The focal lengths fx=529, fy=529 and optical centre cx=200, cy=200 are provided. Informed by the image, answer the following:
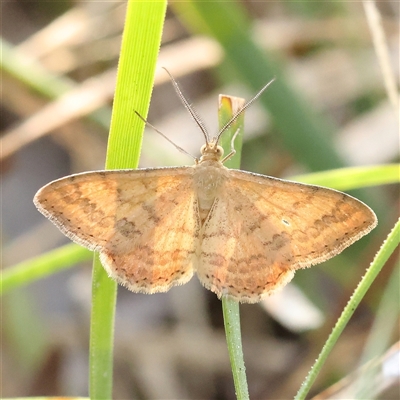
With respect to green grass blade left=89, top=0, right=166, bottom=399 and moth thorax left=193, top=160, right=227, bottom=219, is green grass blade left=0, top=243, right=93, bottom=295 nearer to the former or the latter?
green grass blade left=89, top=0, right=166, bottom=399

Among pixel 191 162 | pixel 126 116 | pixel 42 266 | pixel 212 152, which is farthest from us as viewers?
pixel 191 162

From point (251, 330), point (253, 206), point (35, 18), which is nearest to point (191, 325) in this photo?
point (251, 330)

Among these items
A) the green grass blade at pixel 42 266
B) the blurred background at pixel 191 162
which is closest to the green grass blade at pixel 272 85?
the blurred background at pixel 191 162

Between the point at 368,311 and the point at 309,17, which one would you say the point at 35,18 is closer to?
the point at 309,17

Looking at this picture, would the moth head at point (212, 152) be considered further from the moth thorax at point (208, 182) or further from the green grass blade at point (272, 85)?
the green grass blade at point (272, 85)

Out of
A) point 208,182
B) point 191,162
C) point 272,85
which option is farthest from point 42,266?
point 272,85

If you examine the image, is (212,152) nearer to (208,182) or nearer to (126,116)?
(208,182)
